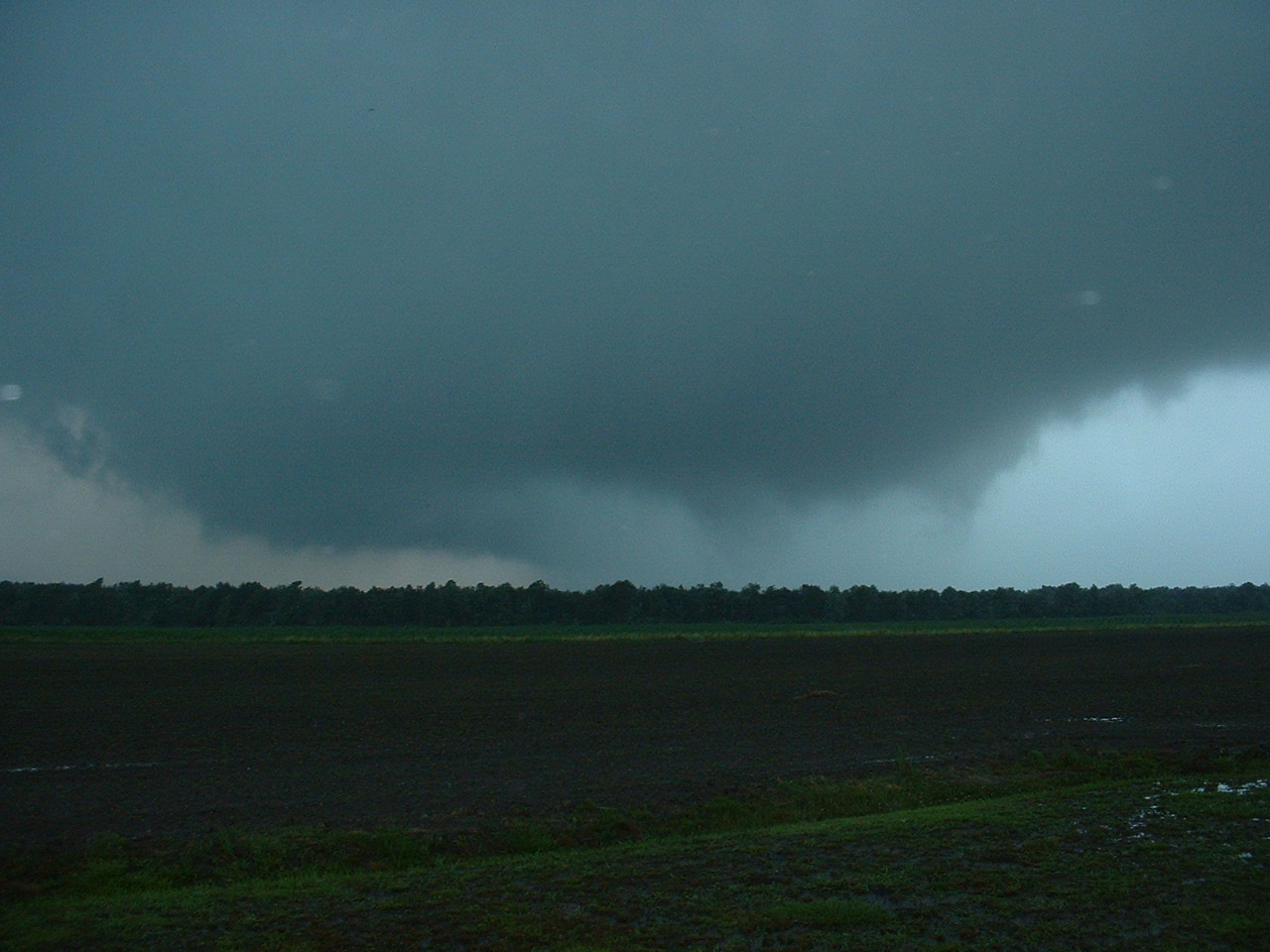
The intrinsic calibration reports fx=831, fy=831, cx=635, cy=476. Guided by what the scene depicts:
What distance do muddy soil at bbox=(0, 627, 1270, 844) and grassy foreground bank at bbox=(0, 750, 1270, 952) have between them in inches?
50.8

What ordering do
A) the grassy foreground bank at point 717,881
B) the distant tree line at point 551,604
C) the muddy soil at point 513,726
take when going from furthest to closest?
the distant tree line at point 551,604
the muddy soil at point 513,726
the grassy foreground bank at point 717,881

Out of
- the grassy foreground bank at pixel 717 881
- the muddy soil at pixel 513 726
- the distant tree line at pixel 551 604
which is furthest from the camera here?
the distant tree line at pixel 551 604

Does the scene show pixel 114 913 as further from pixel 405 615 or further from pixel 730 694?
pixel 405 615

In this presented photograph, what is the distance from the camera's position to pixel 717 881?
356 inches

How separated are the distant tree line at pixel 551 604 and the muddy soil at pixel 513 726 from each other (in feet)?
237

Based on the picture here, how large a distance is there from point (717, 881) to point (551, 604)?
116416 mm

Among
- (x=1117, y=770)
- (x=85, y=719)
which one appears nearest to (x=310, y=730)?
(x=85, y=719)

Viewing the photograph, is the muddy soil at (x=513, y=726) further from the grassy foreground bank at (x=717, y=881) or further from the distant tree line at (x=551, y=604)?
the distant tree line at (x=551, y=604)

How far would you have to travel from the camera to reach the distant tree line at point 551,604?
108438mm

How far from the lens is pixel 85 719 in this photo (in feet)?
79.3

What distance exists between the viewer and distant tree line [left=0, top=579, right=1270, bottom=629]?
108438 mm

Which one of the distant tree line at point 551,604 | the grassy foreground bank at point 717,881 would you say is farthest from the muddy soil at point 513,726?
the distant tree line at point 551,604

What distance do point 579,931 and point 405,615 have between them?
116532 millimetres

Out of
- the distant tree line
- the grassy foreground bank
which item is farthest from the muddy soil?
the distant tree line
